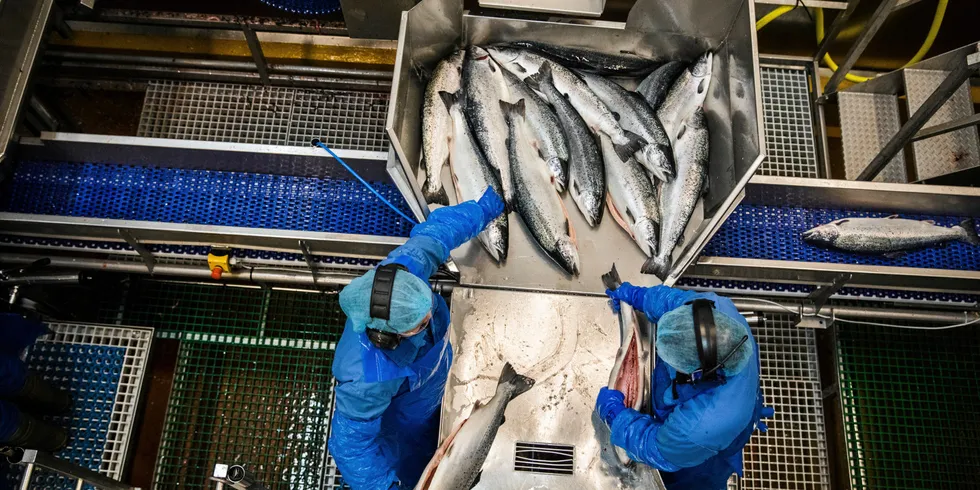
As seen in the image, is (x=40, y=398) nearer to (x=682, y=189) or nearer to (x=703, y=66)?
(x=682, y=189)

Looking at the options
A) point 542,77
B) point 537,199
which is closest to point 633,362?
point 537,199

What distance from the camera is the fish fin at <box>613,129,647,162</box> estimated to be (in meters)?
2.96

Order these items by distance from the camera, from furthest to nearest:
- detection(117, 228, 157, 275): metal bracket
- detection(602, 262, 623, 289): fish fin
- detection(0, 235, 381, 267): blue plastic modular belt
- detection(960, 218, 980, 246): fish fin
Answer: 1. detection(0, 235, 381, 267): blue plastic modular belt
2. detection(960, 218, 980, 246): fish fin
3. detection(117, 228, 157, 275): metal bracket
4. detection(602, 262, 623, 289): fish fin

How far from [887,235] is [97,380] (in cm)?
440

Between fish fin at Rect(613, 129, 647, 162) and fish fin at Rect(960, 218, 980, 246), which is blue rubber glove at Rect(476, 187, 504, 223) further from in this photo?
fish fin at Rect(960, 218, 980, 246)

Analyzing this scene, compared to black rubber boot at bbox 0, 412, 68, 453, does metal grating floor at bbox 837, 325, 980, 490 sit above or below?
above

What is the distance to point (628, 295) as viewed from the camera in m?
2.59

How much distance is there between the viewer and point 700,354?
2027 millimetres

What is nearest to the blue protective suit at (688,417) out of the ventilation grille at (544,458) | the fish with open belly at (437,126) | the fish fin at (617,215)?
the ventilation grille at (544,458)

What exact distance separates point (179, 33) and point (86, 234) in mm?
2212

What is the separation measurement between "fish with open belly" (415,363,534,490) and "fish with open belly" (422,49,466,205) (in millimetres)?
1013

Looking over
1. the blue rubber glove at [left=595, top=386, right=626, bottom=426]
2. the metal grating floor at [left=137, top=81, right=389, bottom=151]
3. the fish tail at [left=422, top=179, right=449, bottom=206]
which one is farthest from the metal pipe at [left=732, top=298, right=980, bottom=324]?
the metal grating floor at [left=137, top=81, right=389, bottom=151]

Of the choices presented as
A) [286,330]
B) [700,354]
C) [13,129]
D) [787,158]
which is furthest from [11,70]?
[787,158]

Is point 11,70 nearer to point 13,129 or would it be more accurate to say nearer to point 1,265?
point 13,129
